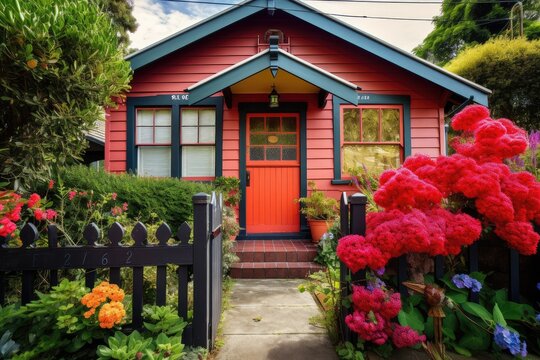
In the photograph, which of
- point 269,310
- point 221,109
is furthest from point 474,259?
point 221,109

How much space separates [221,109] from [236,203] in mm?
1771

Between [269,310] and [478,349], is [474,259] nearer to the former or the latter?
[478,349]

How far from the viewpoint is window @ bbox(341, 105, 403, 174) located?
588cm

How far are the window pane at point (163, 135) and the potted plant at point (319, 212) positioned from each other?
2.77 meters

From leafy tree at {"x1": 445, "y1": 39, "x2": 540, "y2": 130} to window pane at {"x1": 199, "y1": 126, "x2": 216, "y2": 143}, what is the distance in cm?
1092

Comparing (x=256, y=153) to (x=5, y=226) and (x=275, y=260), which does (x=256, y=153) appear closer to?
(x=275, y=260)

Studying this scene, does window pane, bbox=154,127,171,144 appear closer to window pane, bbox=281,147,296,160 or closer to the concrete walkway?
window pane, bbox=281,147,296,160

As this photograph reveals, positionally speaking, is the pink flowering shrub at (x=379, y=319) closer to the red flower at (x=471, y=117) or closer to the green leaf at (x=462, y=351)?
the green leaf at (x=462, y=351)

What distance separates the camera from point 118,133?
5.77 metres

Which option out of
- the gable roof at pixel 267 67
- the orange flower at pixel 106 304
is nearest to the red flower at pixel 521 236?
the orange flower at pixel 106 304

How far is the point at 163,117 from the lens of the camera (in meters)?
5.88

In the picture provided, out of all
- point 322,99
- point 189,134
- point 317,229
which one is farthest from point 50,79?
point 322,99

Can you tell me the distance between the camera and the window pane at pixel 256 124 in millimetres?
5824

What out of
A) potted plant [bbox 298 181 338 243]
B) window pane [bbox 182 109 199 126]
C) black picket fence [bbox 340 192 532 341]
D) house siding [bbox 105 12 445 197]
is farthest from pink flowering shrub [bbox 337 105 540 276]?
window pane [bbox 182 109 199 126]
